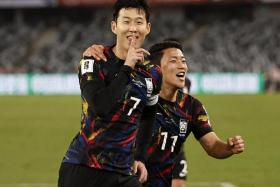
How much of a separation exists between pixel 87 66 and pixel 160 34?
4380 cm

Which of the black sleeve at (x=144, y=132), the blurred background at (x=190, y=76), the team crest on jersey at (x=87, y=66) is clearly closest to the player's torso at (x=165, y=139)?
the black sleeve at (x=144, y=132)

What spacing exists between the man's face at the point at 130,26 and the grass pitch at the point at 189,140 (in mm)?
7438

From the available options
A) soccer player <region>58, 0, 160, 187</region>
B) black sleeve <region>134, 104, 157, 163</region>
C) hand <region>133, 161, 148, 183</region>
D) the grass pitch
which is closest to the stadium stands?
the grass pitch

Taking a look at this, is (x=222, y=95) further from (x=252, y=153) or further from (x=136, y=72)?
(x=136, y=72)

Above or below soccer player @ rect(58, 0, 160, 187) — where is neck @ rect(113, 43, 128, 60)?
above

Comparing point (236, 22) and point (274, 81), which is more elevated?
point (236, 22)

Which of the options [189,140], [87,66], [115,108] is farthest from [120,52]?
[189,140]

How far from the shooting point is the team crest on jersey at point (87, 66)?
4980mm

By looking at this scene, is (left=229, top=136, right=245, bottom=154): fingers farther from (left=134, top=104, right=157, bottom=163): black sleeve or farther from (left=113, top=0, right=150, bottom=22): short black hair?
(left=113, top=0, right=150, bottom=22): short black hair

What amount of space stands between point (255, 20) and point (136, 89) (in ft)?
150

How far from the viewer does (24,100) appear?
32.9 m

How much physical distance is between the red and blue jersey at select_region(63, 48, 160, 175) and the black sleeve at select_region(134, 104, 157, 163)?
47cm

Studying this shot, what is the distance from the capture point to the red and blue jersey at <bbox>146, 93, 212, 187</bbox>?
6.49 m

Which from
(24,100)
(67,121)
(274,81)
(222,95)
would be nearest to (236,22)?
(274,81)
